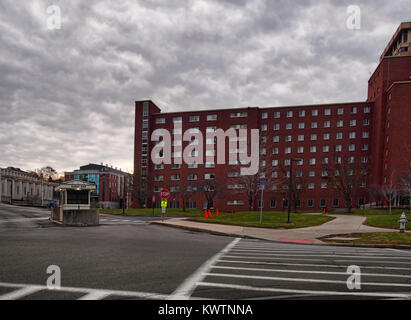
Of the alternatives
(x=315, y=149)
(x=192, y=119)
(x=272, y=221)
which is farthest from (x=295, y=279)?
(x=192, y=119)

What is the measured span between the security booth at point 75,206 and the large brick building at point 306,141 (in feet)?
122

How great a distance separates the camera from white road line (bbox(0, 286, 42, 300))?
183 inches

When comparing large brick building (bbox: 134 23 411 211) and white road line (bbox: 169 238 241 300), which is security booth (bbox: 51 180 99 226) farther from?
large brick building (bbox: 134 23 411 211)

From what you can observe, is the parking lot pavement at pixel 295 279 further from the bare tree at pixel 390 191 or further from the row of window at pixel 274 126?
the row of window at pixel 274 126

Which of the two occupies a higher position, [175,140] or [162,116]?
[162,116]

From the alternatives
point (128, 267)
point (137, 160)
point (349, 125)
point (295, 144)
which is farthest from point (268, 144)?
point (128, 267)

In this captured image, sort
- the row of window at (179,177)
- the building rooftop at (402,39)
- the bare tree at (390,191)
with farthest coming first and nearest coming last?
the building rooftop at (402,39), the row of window at (179,177), the bare tree at (390,191)

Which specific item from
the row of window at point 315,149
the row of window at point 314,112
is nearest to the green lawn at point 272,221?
the row of window at point 315,149

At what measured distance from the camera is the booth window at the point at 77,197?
968 inches

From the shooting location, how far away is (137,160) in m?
80.8

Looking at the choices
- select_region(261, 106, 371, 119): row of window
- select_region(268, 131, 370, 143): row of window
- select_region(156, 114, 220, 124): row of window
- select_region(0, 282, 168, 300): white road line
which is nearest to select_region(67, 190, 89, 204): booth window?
select_region(0, 282, 168, 300): white road line

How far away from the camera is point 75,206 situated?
24.7 m

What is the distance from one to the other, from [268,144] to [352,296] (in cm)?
7208

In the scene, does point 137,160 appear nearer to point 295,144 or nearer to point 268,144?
point 268,144
